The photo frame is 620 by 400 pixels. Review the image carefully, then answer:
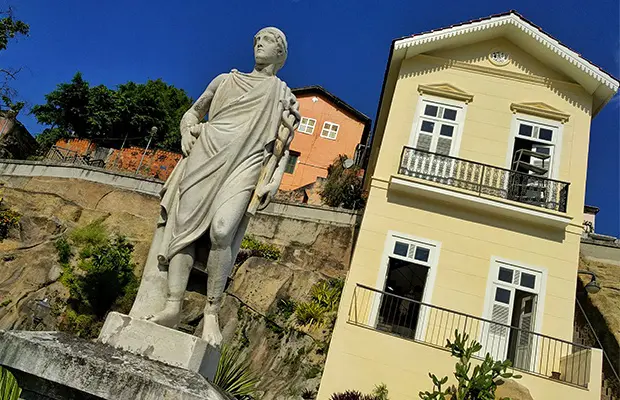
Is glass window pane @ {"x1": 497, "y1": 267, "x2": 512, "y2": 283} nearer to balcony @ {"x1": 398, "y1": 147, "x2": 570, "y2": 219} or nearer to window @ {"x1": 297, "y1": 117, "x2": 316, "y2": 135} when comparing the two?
balcony @ {"x1": 398, "y1": 147, "x2": 570, "y2": 219}

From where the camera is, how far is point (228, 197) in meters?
3.27

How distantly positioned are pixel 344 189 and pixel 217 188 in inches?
788

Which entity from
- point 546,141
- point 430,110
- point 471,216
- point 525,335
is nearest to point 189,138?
point 471,216

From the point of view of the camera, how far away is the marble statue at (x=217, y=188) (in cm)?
319

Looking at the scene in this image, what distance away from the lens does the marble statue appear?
3191 mm

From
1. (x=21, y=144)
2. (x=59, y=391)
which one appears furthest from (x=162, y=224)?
(x=21, y=144)

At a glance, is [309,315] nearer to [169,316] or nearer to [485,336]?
[485,336]

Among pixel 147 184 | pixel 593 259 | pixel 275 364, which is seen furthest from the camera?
pixel 147 184

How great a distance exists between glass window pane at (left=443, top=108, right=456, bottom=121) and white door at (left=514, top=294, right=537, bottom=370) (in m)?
5.50

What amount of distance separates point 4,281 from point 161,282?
15593mm

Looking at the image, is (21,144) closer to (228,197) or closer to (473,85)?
(473,85)

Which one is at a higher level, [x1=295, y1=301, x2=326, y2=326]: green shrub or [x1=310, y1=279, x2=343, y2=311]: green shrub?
[x1=310, y1=279, x2=343, y2=311]: green shrub

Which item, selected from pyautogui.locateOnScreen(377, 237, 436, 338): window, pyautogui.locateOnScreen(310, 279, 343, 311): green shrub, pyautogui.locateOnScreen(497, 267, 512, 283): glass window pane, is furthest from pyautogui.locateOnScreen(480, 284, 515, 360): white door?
pyautogui.locateOnScreen(310, 279, 343, 311): green shrub

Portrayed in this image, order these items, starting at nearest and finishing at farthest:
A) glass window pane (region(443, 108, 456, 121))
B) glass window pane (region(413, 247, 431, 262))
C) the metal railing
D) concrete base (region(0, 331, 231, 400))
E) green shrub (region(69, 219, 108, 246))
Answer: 1. concrete base (region(0, 331, 231, 400))
2. glass window pane (region(413, 247, 431, 262))
3. glass window pane (region(443, 108, 456, 121))
4. green shrub (region(69, 219, 108, 246))
5. the metal railing
